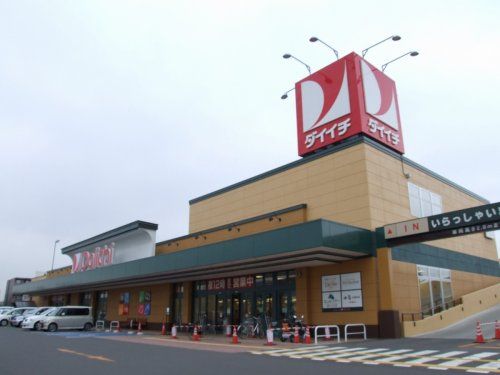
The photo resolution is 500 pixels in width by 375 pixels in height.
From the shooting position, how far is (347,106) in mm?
27016

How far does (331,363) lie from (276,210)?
51.7 ft

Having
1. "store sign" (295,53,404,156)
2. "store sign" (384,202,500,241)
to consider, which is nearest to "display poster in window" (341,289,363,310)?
"store sign" (384,202,500,241)

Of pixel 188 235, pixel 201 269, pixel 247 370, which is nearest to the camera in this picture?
pixel 247 370

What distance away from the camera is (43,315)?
105 ft

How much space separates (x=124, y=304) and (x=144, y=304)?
12.6ft

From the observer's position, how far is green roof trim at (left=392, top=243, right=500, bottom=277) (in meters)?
23.4

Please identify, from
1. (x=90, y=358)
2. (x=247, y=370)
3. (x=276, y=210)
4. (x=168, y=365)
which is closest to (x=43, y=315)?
(x=276, y=210)

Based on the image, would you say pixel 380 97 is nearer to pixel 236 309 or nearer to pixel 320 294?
pixel 320 294

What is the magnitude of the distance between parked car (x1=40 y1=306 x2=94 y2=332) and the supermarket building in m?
3.56

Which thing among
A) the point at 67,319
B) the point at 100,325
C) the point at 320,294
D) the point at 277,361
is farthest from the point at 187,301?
the point at 277,361

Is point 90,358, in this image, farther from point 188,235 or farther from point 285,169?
point 188,235

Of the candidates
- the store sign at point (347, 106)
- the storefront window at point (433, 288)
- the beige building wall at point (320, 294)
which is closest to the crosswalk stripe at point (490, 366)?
the beige building wall at point (320, 294)

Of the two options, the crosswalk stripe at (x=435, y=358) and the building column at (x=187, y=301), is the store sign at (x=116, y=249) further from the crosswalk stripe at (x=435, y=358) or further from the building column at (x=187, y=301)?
the crosswalk stripe at (x=435, y=358)

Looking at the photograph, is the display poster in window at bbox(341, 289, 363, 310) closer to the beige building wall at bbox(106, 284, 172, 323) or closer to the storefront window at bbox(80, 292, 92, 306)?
the beige building wall at bbox(106, 284, 172, 323)
